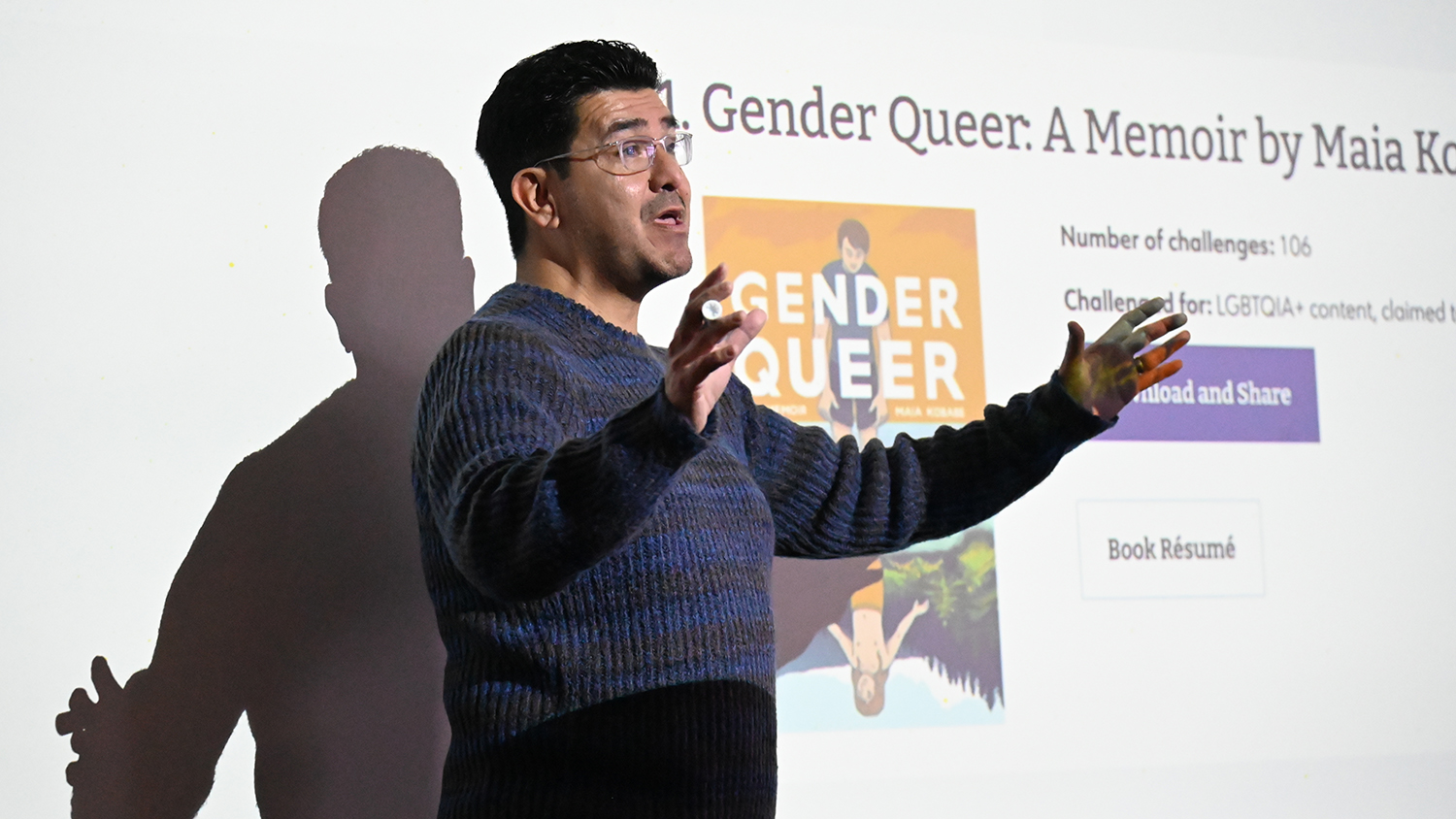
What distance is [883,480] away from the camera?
5.83 ft

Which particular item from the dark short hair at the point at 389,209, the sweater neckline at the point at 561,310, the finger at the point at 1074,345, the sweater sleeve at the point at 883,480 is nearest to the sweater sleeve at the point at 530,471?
the sweater neckline at the point at 561,310

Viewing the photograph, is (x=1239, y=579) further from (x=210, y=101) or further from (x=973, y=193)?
(x=210, y=101)

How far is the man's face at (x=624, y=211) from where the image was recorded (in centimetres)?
162

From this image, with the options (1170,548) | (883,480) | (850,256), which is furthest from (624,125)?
(1170,548)

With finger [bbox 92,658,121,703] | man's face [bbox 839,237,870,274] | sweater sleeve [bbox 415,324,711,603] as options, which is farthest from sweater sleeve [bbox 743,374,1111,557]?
finger [bbox 92,658,121,703]

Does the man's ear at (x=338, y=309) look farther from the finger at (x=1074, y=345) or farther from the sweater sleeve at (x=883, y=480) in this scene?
the finger at (x=1074, y=345)

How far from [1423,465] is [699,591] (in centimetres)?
174

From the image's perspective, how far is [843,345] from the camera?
227 centimetres

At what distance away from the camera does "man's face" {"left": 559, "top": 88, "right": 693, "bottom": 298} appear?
1.62 meters

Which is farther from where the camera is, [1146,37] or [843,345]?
[1146,37]

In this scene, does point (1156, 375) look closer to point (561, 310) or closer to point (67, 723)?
point (561, 310)

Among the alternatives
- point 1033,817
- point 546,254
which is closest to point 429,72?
point 546,254

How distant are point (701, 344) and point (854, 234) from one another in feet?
4.01

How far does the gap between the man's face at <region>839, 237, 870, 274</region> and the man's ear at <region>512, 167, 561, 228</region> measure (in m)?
0.73
